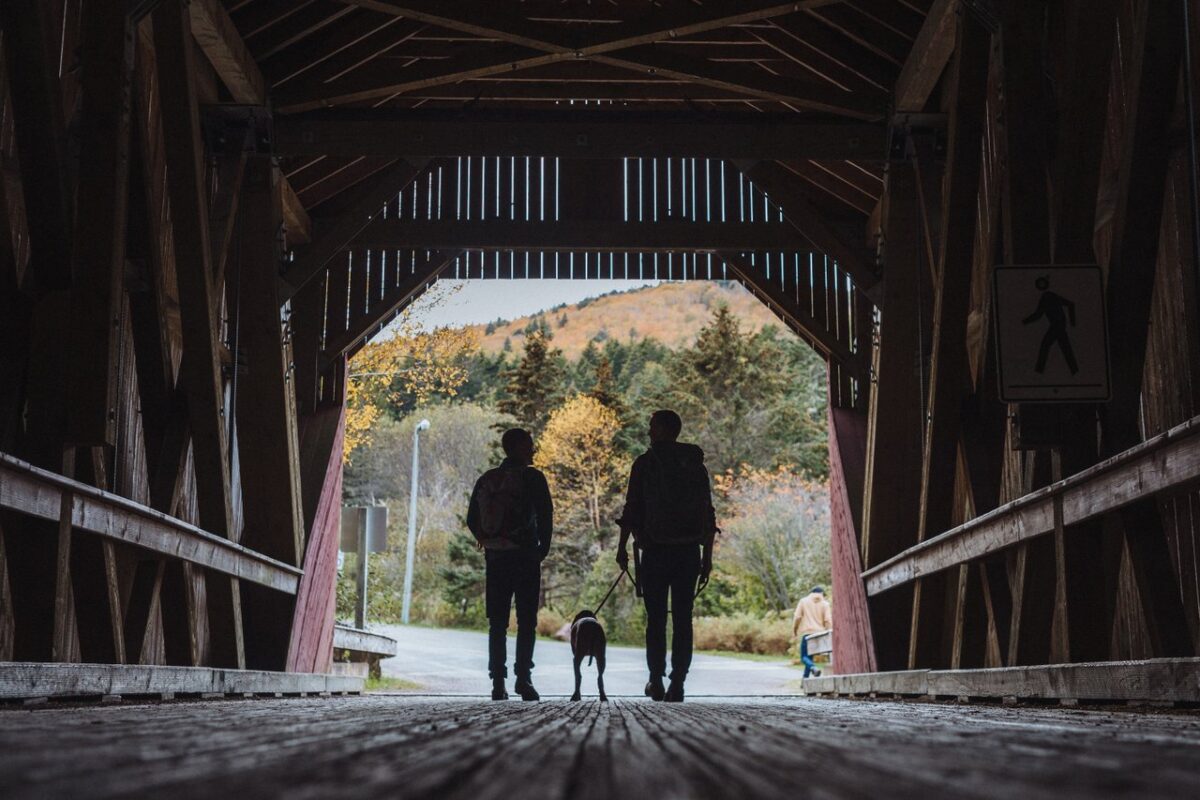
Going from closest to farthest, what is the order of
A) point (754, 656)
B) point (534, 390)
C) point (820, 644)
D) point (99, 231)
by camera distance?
point (99, 231) → point (820, 644) → point (754, 656) → point (534, 390)

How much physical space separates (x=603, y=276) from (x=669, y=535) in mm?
5571

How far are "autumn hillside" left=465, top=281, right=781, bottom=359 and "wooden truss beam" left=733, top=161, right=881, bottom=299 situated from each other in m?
79.6

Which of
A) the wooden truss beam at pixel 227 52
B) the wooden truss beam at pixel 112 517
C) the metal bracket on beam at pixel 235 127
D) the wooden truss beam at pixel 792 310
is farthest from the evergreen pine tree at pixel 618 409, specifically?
the wooden truss beam at pixel 112 517

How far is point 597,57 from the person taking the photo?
27.6 ft

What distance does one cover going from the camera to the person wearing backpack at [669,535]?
22.6ft

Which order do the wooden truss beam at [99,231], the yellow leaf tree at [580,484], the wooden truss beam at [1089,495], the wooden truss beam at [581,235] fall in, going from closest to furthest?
1. the wooden truss beam at [1089,495]
2. the wooden truss beam at [99,231]
3. the wooden truss beam at [581,235]
4. the yellow leaf tree at [580,484]

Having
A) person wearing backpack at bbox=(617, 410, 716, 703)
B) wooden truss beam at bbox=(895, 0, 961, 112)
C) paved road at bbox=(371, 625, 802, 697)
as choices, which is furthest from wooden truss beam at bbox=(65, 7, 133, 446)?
paved road at bbox=(371, 625, 802, 697)

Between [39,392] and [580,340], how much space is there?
291 feet

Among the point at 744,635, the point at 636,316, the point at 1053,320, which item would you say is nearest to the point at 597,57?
the point at 1053,320

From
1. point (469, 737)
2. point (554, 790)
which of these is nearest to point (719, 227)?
point (469, 737)

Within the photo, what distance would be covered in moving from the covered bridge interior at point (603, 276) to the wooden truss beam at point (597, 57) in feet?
0.08

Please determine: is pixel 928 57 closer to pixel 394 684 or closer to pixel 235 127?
pixel 235 127

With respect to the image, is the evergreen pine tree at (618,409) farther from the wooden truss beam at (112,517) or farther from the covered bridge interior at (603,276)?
the wooden truss beam at (112,517)

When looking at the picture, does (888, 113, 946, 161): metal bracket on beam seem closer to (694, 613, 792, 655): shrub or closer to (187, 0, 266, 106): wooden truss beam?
(187, 0, 266, 106): wooden truss beam
